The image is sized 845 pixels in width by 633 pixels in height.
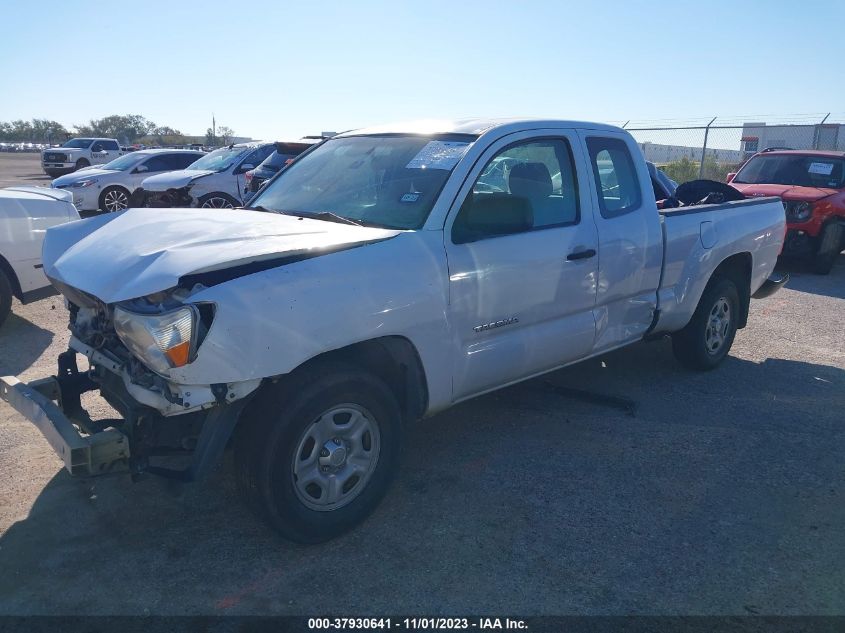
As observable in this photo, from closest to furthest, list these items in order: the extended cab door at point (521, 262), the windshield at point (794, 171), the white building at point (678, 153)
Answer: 1. the extended cab door at point (521, 262)
2. the windshield at point (794, 171)
3. the white building at point (678, 153)

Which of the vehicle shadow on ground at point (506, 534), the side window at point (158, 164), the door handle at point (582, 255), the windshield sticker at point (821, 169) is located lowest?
the vehicle shadow on ground at point (506, 534)

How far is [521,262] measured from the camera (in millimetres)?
4066

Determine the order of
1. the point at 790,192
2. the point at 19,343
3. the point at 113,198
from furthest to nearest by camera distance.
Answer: the point at 113,198 → the point at 790,192 → the point at 19,343

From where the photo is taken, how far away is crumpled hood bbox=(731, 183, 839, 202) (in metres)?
10.7

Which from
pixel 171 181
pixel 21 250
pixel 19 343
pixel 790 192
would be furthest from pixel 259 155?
pixel 790 192

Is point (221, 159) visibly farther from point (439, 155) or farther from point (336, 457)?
point (336, 457)

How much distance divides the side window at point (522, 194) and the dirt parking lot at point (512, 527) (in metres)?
1.44

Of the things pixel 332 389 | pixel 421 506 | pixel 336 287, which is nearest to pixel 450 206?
pixel 336 287

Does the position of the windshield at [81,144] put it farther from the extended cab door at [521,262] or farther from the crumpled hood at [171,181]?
the extended cab door at [521,262]

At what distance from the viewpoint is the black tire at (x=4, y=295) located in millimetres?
6570

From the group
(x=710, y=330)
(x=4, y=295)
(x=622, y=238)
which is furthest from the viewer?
(x=4, y=295)

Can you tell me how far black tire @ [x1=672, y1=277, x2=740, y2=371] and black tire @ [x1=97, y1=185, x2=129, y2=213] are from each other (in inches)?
515

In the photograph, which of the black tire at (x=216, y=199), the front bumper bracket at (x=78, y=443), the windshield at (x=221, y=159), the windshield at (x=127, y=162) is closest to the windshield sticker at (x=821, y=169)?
the black tire at (x=216, y=199)

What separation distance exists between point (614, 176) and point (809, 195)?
24.2 ft
